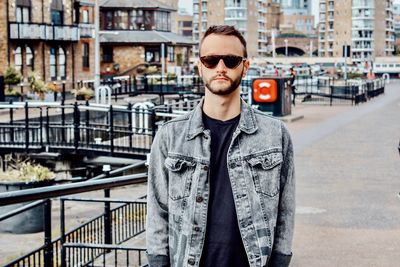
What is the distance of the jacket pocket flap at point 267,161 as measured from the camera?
4391mm

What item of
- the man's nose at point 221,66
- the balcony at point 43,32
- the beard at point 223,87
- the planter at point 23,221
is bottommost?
the planter at point 23,221

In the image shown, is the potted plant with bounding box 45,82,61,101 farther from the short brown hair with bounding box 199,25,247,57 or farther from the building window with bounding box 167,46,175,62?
the short brown hair with bounding box 199,25,247,57

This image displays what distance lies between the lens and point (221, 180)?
439cm

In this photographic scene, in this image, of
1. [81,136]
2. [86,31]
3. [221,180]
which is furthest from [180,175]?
[86,31]

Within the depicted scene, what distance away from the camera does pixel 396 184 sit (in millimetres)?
15883

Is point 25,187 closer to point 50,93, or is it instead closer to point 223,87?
point 223,87

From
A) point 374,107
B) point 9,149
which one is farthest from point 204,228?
point 374,107

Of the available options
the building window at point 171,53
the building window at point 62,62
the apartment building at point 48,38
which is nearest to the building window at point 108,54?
the building window at point 171,53

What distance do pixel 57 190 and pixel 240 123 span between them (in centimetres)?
148

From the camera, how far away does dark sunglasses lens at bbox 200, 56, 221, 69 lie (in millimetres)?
4504

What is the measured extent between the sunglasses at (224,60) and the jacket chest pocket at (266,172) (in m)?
0.48

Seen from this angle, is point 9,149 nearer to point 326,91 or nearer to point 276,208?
point 276,208

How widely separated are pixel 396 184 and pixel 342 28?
125714mm

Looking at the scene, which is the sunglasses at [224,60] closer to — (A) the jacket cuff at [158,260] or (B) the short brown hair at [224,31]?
(B) the short brown hair at [224,31]
